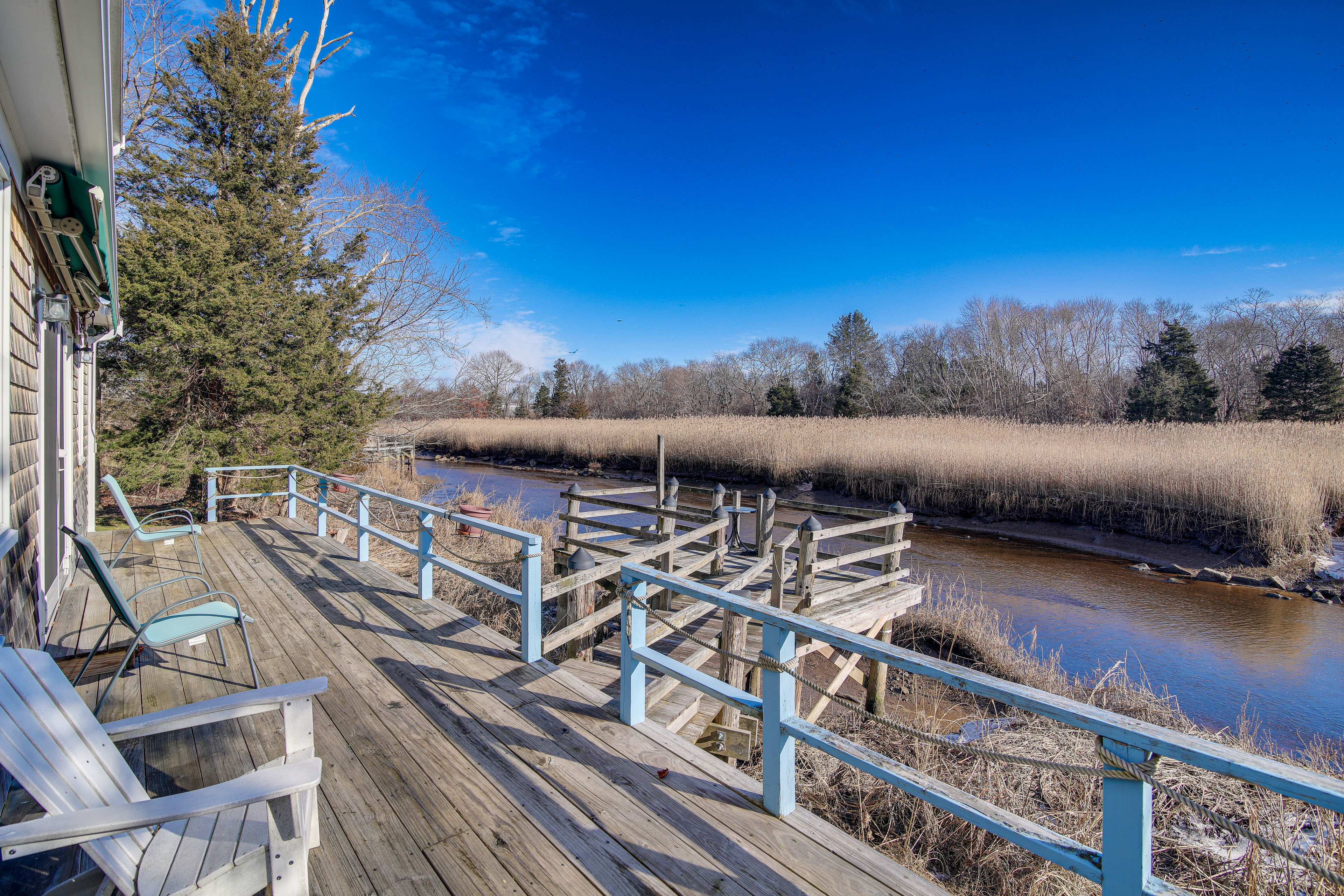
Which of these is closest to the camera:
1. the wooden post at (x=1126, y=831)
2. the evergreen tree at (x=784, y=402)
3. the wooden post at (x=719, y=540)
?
the wooden post at (x=1126, y=831)

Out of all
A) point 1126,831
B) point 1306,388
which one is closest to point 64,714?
point 1126,831

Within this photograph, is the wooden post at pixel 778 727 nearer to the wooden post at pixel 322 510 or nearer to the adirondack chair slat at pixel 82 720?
the adirondack chair slat at pixel 82 720

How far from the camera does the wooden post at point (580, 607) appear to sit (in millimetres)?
4195

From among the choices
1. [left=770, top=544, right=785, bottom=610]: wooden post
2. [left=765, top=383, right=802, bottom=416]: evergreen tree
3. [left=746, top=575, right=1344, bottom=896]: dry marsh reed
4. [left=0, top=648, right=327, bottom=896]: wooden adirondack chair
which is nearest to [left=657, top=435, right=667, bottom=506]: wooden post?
[left=770, top=544, right=785, bottom=610]: wooden post

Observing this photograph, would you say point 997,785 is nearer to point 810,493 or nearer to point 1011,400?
point 810,493

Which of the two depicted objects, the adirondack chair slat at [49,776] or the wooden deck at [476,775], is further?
the wooden deck at [476,775]

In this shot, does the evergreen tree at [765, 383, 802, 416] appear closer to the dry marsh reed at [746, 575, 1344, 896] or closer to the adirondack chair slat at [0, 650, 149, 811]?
the dry marsh reed at [746, 575, 1344, 896]

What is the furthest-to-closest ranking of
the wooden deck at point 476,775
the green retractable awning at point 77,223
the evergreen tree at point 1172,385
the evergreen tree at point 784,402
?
the evergreen tree at point 784,402 → the evergreen tree at point 1172,385 → the green retractable awning at point 77,223 → the wooden deck at point 476,775

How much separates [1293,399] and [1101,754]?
100 ft

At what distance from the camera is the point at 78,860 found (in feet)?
6.88

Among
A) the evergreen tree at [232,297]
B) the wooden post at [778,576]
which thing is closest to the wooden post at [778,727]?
the wooden post at [778,576]

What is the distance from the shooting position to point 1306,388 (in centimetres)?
2214

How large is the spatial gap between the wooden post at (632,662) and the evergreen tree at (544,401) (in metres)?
51.6

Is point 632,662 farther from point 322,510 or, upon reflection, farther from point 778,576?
point 322,510
